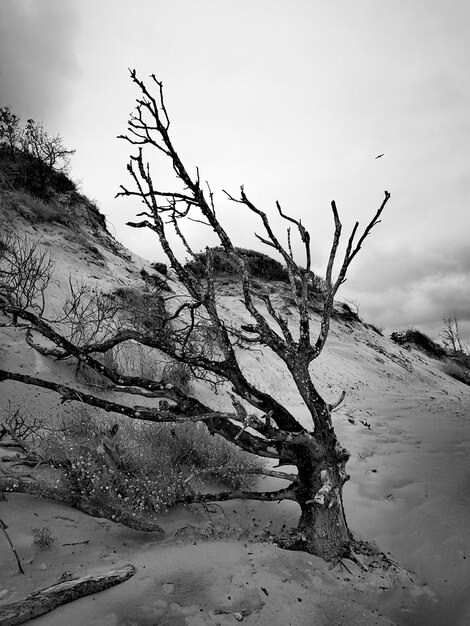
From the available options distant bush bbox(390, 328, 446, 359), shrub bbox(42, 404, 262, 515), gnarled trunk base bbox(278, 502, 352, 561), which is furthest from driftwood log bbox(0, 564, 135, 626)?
distant bush bbox(390, 328, 446, 359)

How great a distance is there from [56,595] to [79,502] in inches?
54.2

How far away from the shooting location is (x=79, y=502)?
3.52 m

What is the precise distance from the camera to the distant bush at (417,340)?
29281 millimetres

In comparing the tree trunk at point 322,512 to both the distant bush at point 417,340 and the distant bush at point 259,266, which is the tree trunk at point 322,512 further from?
the distant bush at point 417,340

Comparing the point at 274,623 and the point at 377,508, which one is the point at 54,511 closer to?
the point at 274,623

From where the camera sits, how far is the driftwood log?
2.04m

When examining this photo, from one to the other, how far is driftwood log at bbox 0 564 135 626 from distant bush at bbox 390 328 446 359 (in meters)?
30.5

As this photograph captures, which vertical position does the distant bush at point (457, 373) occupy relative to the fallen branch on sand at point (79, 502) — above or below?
above

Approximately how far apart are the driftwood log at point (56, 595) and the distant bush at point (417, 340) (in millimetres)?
30451

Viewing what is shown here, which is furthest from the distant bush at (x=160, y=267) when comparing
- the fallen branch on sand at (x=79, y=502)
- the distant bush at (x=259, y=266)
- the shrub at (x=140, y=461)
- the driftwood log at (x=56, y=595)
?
the driftwood log at (x=56, y=595)

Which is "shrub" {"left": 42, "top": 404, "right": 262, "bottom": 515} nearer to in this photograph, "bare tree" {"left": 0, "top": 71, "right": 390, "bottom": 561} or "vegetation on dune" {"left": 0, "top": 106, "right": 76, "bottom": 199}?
"bare tree" {"left": 0, "top": 71, "right": 390, "bottom": 561}

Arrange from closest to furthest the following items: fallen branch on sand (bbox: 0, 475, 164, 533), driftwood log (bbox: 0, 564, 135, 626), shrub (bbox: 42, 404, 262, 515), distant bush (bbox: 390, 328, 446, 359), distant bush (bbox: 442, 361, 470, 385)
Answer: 1. driftwood log (bbox: 0, 564, 135, 626)
2. fallen branch on sand (bbox: 0, 475, 164, 533)
3. shrub (bbox: 42, 404, 262, 515)
4. distant bush (bbox: 442, 361, 470, 385)
5. distant bush (bbox: 390, 328, 446, 359)

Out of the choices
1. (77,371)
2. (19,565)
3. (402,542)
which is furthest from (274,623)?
(77,371)

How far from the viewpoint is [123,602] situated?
2314 mm
